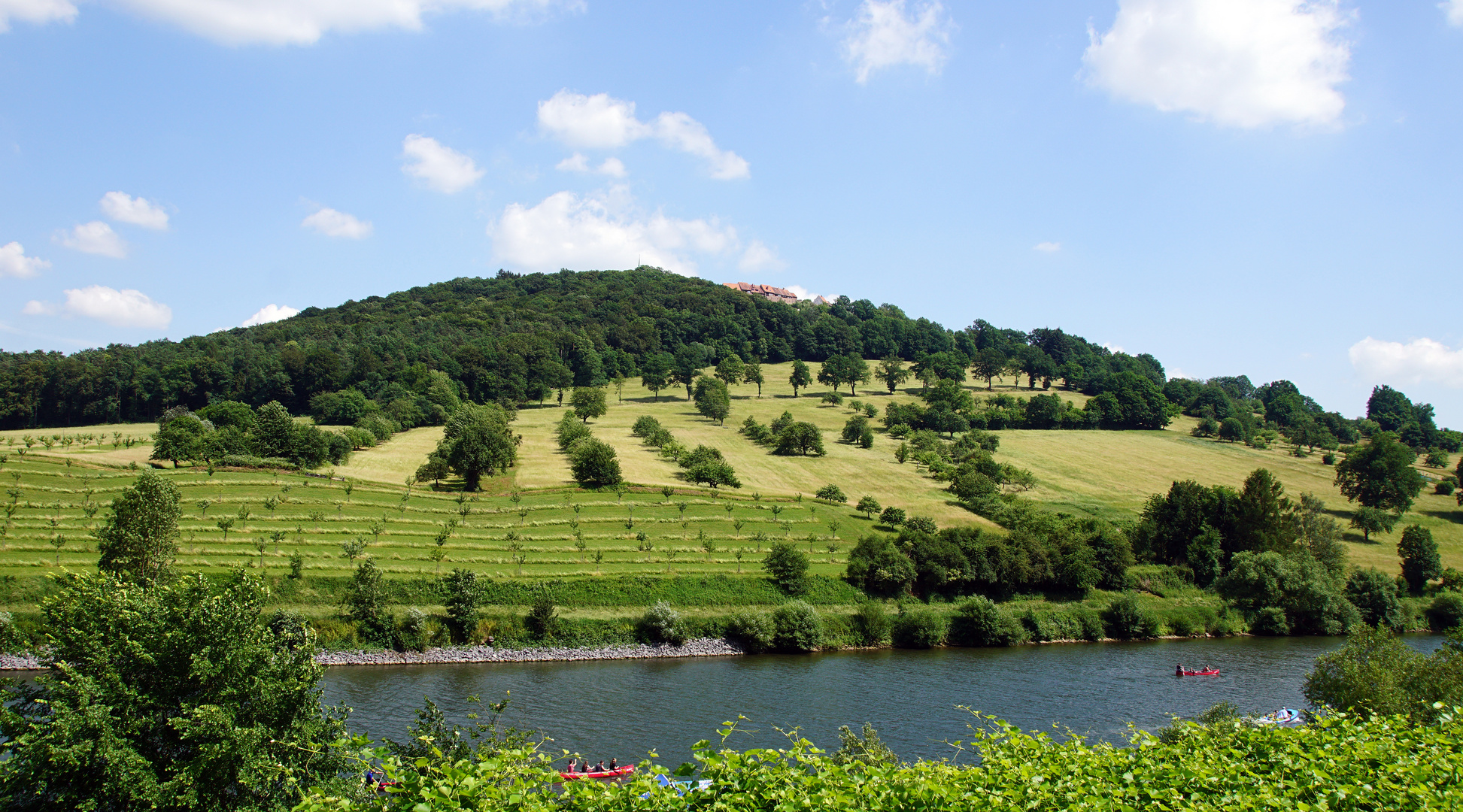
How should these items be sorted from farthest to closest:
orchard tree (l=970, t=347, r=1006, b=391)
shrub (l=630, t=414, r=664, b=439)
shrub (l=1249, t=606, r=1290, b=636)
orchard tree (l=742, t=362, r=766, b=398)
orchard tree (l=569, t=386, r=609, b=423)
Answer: orchard tree (l=970, t=347, r=1006, b=391)
orchard tree (l=742, t=362, r=766, b=398)
orchard tree (l=569, t=386, r=609, b=423)
shrub (l=630, t=414, r=664, b=439)
shrub (l=1249, t=606, r=1290, b=636)

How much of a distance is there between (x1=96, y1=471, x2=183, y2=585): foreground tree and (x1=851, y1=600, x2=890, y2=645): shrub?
163 feet

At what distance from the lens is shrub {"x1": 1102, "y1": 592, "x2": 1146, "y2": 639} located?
240 ft

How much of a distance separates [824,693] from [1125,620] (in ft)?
125

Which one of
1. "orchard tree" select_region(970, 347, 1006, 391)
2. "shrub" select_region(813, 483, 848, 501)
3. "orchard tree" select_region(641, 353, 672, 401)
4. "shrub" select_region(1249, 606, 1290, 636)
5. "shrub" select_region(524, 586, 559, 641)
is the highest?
"orchard tree" select_region(970, 347, 1006, 391)

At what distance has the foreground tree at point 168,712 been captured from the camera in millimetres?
17469

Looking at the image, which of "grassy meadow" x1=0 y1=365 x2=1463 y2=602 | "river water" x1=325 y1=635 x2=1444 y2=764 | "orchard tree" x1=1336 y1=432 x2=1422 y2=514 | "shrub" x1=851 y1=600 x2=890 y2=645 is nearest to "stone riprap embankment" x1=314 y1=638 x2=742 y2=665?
"river water" x1=325 y1=635 x2=1444 y2=764

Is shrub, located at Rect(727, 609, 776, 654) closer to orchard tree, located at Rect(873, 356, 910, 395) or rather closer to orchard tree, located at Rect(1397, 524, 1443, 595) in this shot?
orchard tree, located at Rect(1397, 524, 1443, 595)

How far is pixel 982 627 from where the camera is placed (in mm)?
67938

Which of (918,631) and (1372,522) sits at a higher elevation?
(1372,522)

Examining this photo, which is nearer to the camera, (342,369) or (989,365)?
(342,369)

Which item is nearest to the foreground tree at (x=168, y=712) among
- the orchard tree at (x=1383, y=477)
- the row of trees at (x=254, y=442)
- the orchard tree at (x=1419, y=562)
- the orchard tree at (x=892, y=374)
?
the row of trees at (x=254, y=442)

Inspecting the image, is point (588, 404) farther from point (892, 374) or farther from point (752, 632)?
point (752, 632)

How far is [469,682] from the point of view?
4909 cm

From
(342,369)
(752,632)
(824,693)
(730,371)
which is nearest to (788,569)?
(752,632)
